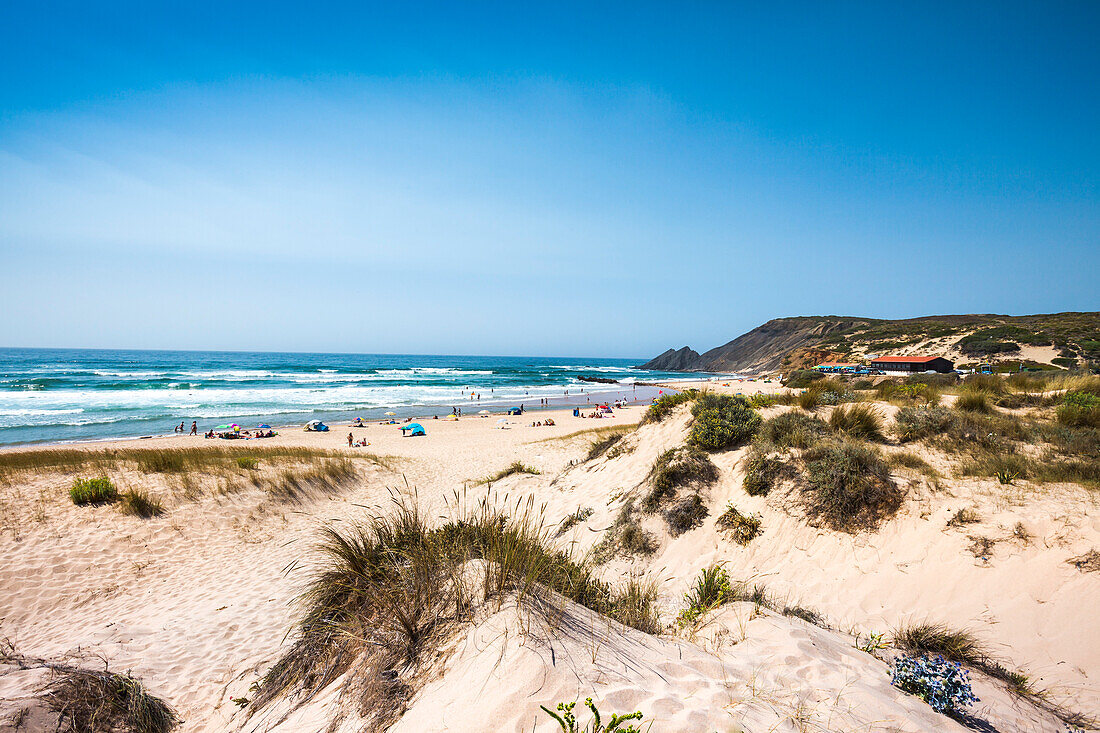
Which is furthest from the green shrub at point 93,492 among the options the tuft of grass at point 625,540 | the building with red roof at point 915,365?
the building with red roof at point 915,365

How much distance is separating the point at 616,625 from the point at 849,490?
15.5 feet

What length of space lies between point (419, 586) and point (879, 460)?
681 centimetres

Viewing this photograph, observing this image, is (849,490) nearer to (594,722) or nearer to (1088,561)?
(1088,561)

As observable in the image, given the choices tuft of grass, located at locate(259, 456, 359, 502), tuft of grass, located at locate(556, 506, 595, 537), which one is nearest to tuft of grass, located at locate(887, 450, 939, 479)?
tuft of grass, located at locate(556, 506, 595, 537)

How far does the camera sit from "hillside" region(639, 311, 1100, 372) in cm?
3278

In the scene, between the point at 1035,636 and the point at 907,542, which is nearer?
the point at 1035,636

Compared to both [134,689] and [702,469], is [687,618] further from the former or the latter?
[134,689]

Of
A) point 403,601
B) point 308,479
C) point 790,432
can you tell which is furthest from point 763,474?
point 308,479

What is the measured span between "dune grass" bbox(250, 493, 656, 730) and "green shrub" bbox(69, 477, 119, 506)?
8.79 m

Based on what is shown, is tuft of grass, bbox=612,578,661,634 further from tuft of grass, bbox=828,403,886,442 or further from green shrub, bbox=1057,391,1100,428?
green shrub, bbox=1057,391,1100,428

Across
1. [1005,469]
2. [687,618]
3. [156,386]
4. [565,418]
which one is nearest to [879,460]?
[1005,469]

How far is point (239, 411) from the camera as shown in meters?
37.6

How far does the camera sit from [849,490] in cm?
626

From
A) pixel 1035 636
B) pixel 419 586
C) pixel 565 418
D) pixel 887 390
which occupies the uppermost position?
pixel 887 390
